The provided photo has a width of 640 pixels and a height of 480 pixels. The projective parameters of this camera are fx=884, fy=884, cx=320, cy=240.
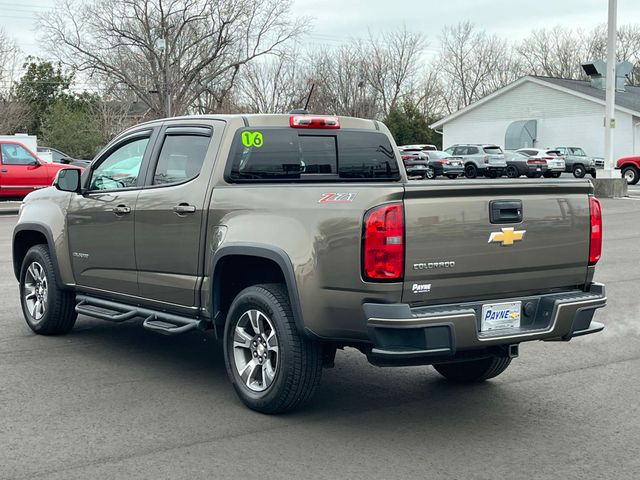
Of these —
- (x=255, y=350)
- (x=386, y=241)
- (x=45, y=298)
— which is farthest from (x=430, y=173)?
(x=386, y=241)

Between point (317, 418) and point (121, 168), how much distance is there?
9.34ft

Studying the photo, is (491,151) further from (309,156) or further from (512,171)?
(309,156)

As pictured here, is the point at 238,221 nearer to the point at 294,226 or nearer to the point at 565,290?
the point at 294,226

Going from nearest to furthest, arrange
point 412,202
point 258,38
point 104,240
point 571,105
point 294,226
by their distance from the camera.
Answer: point 412,202, point 294,226, point 104,240, point 571,105, point 258,38

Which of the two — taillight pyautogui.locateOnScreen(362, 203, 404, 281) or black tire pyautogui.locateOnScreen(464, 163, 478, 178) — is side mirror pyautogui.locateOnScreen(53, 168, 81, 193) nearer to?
taillight pyautogui.locateOnScreen(362, 203, 404, 281)

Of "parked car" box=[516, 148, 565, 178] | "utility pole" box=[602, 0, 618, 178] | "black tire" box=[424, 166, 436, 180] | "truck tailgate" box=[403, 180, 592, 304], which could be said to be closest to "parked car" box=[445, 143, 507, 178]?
"parked car" box=[516, 148, 565, 178]

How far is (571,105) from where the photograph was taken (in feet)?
172

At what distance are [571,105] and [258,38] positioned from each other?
1988 centimetres

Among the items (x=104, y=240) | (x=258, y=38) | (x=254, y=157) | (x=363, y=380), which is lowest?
(x=363, y=380)

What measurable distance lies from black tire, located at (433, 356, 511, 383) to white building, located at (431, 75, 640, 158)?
150ft

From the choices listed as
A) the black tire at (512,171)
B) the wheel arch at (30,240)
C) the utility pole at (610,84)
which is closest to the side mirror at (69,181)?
the wheel arch at (30,240)

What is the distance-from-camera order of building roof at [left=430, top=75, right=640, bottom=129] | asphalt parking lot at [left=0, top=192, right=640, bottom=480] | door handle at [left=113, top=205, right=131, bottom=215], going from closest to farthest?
asphalt parking lot at [left=0, top=192, right=640, bottom=480], door handle at [left=113, top=205, right=131, bottom=215], building roof at [left=430, top=75, right=640, bottom=129]

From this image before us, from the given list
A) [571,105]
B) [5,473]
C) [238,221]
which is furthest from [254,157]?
[571,105]

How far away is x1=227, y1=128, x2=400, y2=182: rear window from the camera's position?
6125mm
